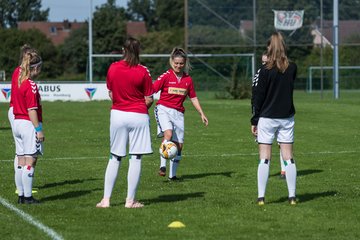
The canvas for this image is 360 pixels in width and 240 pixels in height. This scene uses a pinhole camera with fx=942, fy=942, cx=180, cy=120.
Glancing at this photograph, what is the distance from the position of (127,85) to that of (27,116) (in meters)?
1.34

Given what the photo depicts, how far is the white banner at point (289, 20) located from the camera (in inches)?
2096

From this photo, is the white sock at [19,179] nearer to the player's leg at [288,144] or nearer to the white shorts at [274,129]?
the white shorts at [274,129]

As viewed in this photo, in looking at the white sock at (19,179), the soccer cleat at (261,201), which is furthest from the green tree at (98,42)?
the soccer cleat at (261,201)

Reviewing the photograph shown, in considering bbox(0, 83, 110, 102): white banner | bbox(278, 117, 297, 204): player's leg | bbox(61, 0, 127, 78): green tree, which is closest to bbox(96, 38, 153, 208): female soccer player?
bbox(278, 117, 297, 204): player's leg

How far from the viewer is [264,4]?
177 feet

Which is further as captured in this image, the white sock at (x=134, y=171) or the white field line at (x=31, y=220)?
the white sock at (x=134, y=171)

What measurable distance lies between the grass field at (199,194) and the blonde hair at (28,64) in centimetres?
158

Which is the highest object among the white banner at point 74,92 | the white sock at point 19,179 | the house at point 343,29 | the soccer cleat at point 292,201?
the house at point 343,29

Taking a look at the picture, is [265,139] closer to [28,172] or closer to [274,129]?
[274,129]

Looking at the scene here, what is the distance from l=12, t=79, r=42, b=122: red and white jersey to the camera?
1118 centimetres

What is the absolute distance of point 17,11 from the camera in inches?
5007

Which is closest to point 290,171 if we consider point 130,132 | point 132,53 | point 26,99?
point 130,132

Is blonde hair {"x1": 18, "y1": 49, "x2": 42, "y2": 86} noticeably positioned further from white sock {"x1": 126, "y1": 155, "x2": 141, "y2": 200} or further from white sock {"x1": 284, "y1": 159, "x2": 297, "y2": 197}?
white sock {"x1": 284, "y1": 159, "x2": 297, "y2": 197}

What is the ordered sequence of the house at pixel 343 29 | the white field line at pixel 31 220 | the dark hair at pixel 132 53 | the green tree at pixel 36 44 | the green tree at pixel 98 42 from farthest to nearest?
the green tree at pixel 98 42
the green tree at pixel 36 44
the house at pixel 343 29
the dark hair at pixel 132 53
the white field line at pixel 31 220
